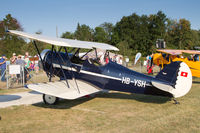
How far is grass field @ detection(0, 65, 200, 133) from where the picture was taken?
4184mm

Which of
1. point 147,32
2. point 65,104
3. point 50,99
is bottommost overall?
point 65,104

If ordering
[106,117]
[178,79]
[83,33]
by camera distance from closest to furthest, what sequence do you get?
[106,117] → [178,79] → [83,33]

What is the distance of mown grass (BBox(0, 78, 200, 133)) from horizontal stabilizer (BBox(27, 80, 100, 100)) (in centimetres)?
52

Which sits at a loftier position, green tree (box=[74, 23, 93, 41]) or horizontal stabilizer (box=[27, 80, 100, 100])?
green tree (box=[74, 23, 93, 41])

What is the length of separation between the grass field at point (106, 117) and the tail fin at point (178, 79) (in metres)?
0.56

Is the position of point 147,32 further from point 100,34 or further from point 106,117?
point 106,117

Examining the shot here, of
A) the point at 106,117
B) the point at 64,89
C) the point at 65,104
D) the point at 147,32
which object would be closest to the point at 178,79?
the point at 106,117

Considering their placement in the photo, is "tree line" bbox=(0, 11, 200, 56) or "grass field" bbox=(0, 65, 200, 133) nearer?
"grass field" bbox=(0, 65, 200, 133)

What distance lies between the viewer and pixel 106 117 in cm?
499

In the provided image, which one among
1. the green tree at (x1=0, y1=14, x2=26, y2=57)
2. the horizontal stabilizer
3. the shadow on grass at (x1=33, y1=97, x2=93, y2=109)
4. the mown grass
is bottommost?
the shadow on grass at (x1=33, y1=97, x2=93, y2=109)

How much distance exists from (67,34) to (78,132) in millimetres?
86228

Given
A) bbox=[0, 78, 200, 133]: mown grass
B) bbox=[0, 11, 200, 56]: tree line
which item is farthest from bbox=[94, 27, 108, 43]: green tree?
bbox=[0, 78, 200, 133]: mown grass

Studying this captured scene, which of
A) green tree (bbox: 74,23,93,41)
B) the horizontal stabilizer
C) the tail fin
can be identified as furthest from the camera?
green tree (bbox: 74,23,93,41)

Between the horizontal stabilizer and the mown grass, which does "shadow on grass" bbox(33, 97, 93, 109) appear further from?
the horizontal stabilizer
